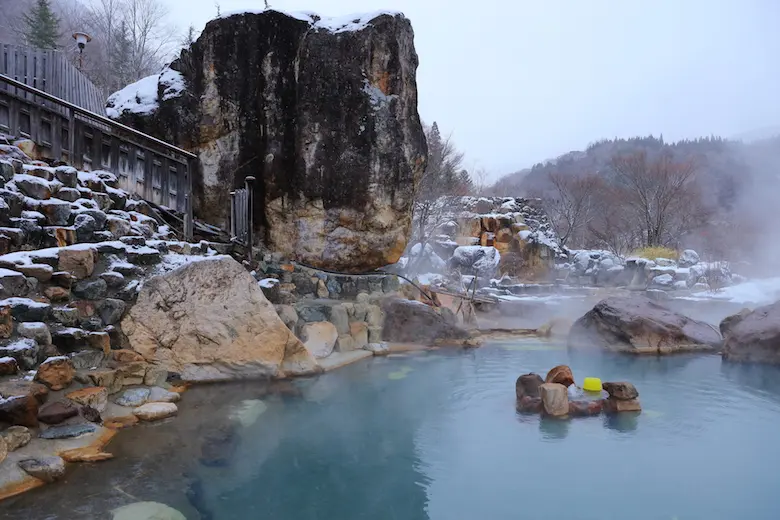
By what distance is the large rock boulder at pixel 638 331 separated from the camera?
8461 millimetres

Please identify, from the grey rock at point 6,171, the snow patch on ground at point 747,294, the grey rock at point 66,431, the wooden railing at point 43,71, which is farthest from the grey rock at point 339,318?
the snow patch on ground at point 747,294

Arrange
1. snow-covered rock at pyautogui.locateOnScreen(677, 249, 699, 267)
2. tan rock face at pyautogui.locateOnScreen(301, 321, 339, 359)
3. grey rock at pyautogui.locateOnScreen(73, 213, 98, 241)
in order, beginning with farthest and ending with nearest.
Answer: snow-covered rock at pyautogui.locateOnScreen(677, 249, 699, 267) → tan rock face at pyautogui.locateOnScreen(301, 321, 339, 359) → grey rock at pyautogui.locateOnScreen(73, 213, 98, 241)

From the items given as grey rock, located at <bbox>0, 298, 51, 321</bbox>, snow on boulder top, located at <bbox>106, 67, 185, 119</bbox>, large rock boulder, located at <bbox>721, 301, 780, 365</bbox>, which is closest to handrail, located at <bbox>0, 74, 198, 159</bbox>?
snow on boulder top, located at <bbox>106, 67, 185, 119</bbox>

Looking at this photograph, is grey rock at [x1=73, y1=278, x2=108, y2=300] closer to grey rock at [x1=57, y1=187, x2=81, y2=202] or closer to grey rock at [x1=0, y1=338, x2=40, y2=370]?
grey rock at [x1=0, y1=338, x2=40, y2=370]

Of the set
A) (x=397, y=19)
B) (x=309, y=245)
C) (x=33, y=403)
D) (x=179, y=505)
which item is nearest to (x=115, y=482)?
(x=179, y=505)

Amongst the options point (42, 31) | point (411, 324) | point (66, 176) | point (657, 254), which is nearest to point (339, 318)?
point (411, 324)

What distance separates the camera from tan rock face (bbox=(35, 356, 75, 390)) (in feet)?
12.7

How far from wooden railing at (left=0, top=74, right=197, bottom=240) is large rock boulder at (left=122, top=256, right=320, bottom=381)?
1680mm

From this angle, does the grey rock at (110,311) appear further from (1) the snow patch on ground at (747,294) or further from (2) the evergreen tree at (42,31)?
(2) the evergreen tree at (42,31)

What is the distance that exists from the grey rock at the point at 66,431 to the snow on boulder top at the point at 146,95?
587cm

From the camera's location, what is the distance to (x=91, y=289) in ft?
15.5

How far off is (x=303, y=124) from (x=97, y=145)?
297 cm

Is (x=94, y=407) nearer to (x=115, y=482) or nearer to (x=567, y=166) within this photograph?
(x=115, y=482)

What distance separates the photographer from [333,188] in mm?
8094
